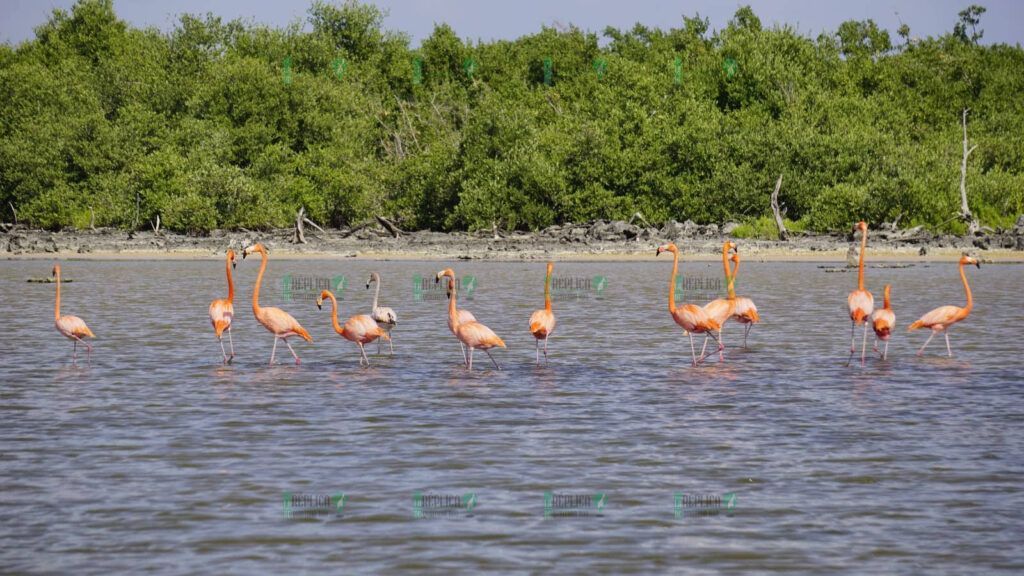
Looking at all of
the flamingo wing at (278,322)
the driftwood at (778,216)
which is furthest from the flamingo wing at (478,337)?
the driftwood at (778,216)

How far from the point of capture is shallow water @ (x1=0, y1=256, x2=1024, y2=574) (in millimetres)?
7555

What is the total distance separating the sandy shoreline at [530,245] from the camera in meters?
44.2

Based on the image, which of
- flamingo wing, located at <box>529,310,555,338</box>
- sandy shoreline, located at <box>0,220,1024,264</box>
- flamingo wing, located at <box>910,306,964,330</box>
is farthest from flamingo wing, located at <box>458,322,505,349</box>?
sandy shoreline, located at <box>0,220,1024,264</box>

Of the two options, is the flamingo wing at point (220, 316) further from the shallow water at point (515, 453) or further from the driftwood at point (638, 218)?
the driftwood at point (638, 218)

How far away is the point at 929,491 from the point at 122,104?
61.6m

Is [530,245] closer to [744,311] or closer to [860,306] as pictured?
[744,311]

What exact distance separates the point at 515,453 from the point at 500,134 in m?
43.9

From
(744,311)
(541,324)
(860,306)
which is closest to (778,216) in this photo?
(744,311)

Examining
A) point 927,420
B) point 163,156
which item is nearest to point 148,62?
point 163,156

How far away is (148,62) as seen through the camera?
6819 cm

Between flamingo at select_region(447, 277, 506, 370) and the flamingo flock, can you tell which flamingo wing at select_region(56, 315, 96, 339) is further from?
flamingo at select_region(447, 277, 506, 370)

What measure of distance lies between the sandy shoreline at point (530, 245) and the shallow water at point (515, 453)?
2313 cm

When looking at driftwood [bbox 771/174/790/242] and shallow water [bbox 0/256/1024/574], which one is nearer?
shallow water [bbox 0/256/1024/574]

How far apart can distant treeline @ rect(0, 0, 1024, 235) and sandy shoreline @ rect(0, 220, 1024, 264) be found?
1526mm
